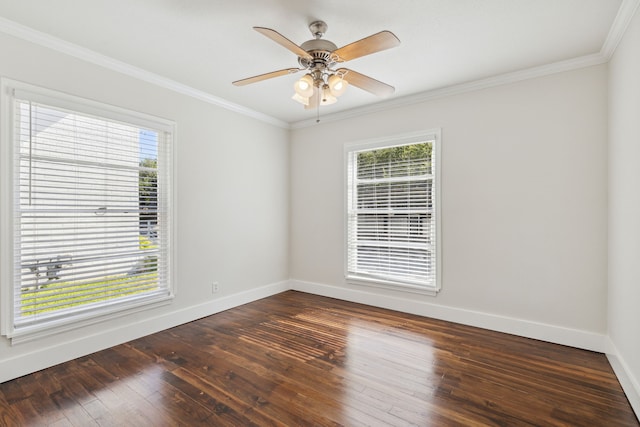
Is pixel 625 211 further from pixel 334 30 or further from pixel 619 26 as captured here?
pixel 334 30

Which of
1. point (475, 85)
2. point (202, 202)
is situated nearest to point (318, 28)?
point (475, 85)

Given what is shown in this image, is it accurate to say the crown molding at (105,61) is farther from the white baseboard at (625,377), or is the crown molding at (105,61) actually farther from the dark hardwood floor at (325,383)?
the white baseboard at (625,377)

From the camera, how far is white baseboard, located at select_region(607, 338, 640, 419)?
6.51 feet

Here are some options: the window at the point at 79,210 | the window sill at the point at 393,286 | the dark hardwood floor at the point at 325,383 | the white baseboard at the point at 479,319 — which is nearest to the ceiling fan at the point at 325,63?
the window at the point at 79,210

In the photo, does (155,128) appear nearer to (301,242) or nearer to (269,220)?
(269,220)

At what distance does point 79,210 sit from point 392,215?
3334 mm

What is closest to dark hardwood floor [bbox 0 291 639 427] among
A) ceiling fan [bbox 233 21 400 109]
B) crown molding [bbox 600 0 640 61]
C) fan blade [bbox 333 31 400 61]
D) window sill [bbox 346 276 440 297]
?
window sill [bbox 346 276 440 297]

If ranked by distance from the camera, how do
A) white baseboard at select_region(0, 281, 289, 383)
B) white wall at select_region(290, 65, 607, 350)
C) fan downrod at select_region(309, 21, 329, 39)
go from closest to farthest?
fan downrod at select_region(309, 21, 329, 39), white baseboard at select_region(0, 281, 289, 383), white wall at select_region(290, 65, 607, 350)

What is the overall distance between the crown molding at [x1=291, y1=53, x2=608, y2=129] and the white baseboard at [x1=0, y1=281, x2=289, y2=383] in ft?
9.47

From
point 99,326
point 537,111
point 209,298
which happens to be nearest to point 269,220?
point 209,298

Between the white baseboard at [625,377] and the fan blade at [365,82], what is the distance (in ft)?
8.58

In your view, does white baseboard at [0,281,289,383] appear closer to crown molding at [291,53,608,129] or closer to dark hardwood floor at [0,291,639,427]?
dark hardwood floor at [0,291,639,427]

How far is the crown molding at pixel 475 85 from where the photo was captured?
9.39ft

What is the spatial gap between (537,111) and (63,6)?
13.1 ft
